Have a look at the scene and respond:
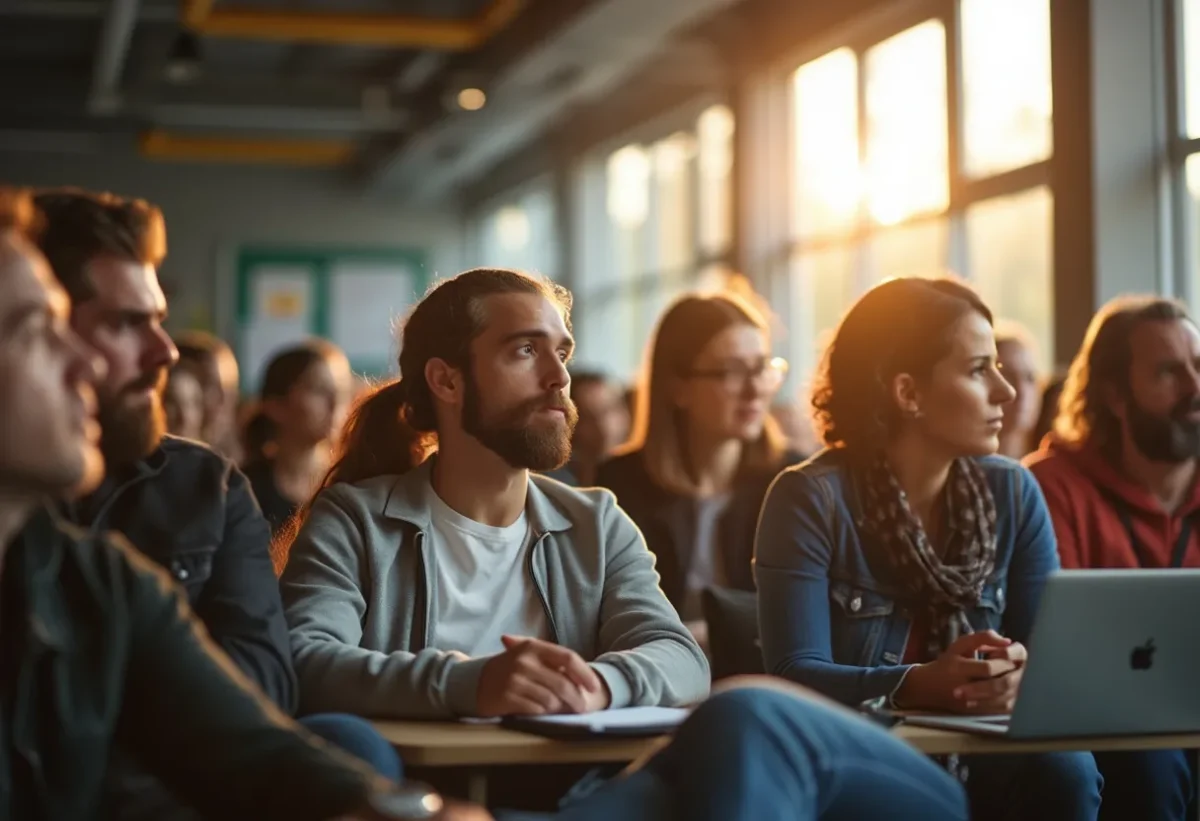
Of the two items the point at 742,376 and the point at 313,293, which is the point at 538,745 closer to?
the point at 742,376

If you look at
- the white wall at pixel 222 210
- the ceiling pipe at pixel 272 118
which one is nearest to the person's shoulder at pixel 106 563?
the ceiling pipe at pixel 272 118

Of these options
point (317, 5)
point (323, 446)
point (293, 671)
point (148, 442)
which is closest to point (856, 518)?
point (293, 671)

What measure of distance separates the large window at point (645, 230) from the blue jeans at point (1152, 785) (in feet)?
23.2

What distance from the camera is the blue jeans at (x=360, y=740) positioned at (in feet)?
6.98

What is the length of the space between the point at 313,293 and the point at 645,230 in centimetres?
463

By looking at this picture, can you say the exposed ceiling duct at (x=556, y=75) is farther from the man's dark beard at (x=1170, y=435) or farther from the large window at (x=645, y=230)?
the man's dark beard at (x=1170, y=435)

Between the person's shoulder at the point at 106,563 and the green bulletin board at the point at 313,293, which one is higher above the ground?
the green bulletin board at the point at 313,293

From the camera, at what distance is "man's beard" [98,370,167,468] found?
80.4 inches

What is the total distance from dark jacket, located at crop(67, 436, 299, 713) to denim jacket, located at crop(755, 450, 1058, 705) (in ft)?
3.15

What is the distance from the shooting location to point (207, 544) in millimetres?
2357

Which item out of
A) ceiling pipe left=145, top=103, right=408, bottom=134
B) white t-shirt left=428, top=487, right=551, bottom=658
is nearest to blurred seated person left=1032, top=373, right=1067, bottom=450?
white t-shirt left=428, top=487, right=551, bottom=658

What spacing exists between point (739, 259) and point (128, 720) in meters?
8.30

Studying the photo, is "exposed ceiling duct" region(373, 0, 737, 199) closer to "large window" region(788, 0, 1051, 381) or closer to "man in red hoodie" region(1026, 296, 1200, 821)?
"large window" region(788, 0, 1051, 381)

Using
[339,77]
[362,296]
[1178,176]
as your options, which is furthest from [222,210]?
[1178,176]
